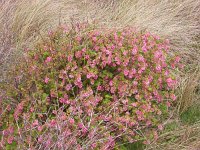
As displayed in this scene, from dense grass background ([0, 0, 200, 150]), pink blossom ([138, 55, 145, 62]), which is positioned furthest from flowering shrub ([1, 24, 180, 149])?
dense grass background ([0, 0, 200, 150])

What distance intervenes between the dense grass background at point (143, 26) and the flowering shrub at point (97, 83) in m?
0.25

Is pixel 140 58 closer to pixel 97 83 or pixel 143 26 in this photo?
pixel 97 83

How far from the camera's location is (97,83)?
3.13m

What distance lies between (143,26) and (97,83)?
164 cm

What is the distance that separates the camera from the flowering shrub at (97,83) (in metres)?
2.96

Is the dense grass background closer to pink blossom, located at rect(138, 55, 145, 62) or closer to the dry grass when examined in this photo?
the dry grass

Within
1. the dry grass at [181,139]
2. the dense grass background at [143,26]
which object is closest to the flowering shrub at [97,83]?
the dry grass at [181,139]

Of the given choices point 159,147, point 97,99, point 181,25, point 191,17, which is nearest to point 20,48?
point 97,99

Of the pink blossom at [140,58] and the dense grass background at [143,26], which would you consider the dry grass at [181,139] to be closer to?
the dense grass background at [143,26]

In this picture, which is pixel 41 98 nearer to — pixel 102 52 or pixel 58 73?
pixel 58 73

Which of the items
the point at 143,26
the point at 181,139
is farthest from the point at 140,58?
the point at 143,26

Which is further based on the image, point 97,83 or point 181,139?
point 181,139

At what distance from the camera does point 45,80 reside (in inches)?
119

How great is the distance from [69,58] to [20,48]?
1077mm
